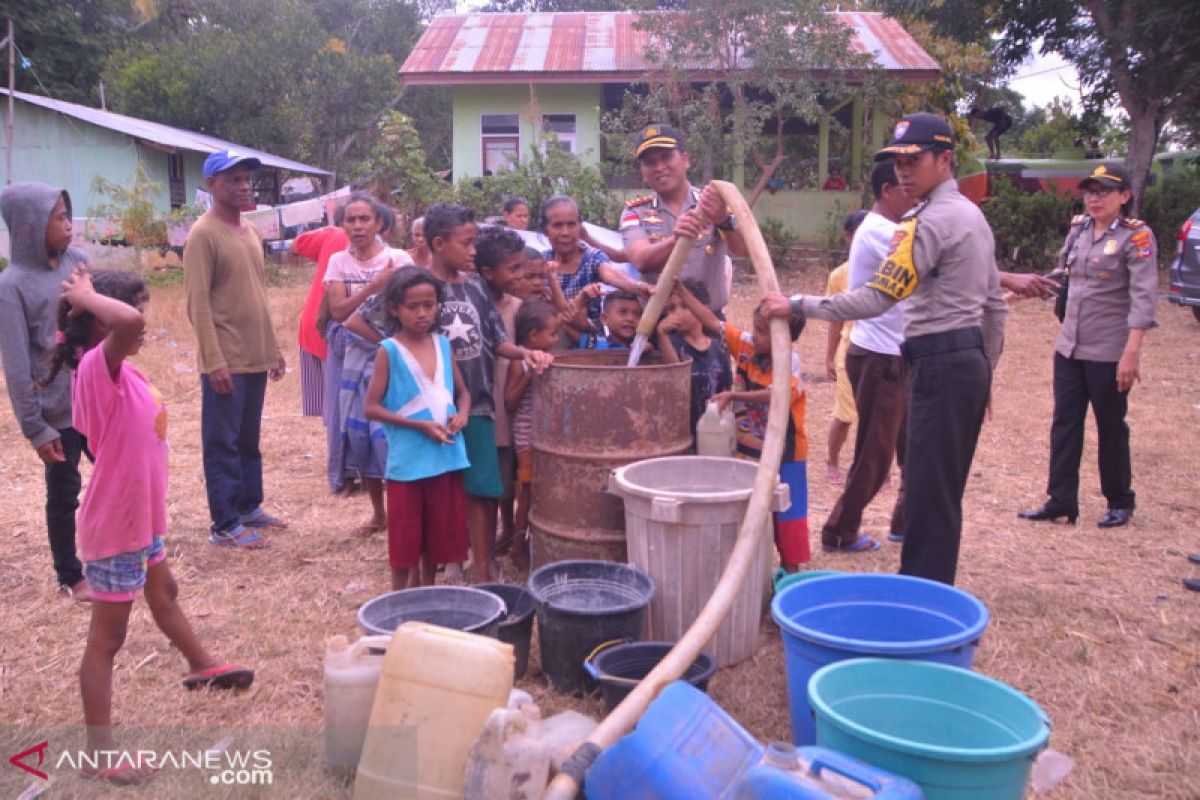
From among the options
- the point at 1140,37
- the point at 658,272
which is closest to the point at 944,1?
the point at 1140,37

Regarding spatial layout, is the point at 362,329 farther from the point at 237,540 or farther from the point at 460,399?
the point at 237,540

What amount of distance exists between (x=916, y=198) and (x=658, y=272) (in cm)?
123

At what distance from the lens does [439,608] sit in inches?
127

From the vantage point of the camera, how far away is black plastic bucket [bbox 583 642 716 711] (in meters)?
3.02

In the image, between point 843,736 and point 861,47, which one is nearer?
point 843,736

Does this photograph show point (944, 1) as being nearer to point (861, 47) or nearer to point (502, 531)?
point (861, 47)

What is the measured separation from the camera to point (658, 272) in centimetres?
439

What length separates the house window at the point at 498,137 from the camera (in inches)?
712

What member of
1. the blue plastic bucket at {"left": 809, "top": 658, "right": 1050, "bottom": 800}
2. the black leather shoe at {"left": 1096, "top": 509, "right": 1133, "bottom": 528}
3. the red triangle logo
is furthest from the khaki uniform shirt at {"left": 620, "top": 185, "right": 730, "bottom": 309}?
the red triangle logo

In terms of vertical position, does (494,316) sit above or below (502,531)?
above

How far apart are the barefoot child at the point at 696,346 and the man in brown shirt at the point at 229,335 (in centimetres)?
210

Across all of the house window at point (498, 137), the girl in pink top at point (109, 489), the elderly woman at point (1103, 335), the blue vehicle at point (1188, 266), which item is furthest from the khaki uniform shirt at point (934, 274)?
the house window at point (498, 137)

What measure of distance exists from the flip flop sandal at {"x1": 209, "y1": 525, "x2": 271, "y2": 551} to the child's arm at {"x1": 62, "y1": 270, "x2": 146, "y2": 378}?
2362 mm

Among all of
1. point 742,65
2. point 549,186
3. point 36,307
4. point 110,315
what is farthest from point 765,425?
point 742,65
